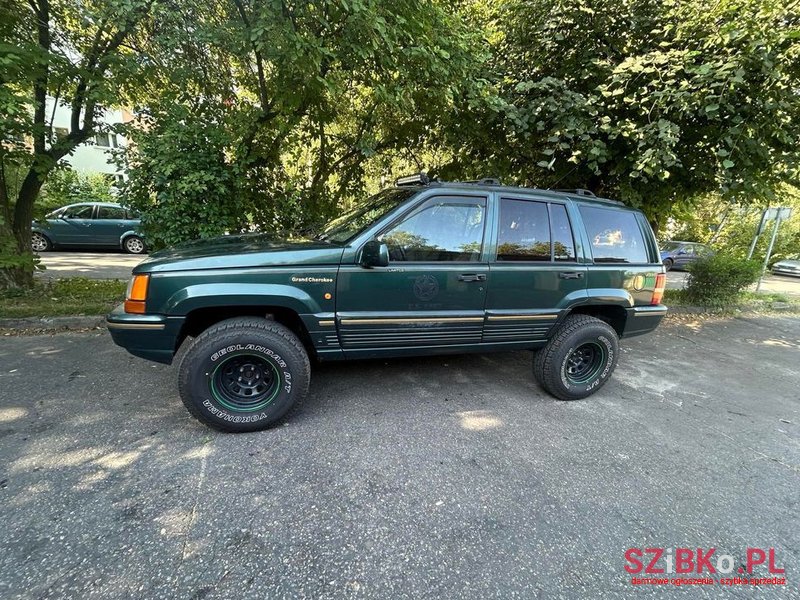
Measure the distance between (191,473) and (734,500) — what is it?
345 centimetres

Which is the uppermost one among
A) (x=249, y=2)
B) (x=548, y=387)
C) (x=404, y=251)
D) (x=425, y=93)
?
(x=249, y=2)

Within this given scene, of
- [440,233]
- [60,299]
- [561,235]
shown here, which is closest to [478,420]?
[440,233]

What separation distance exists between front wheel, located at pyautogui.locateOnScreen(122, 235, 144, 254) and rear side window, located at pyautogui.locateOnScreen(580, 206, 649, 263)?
1225cm

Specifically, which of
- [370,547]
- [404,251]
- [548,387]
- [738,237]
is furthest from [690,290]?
[738,237]

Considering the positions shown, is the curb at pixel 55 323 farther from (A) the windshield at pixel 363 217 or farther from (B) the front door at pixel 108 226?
(B) the front door at pixel 108 226

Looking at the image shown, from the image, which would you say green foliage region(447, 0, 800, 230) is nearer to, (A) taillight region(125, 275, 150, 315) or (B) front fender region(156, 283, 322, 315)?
(B) front fender region(156, 283, 322, 315)

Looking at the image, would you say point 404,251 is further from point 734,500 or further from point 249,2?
point 249,2

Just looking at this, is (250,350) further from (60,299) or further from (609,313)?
(60,299)

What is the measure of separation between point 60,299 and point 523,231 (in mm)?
5948

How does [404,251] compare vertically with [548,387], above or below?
above

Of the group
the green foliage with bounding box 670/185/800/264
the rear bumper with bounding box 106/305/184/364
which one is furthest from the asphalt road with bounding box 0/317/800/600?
the green foliage with bounding box 670/185/800/264

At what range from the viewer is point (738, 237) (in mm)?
17766

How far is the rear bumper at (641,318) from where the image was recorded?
3781mm

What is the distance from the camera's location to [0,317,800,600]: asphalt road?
1808mm
